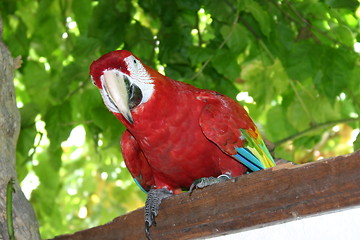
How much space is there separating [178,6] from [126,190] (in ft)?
6.02

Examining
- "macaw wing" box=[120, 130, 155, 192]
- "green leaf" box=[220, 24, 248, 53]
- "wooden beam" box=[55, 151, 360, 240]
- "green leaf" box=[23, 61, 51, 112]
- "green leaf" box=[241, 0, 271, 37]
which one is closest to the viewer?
"wooden beam" box=[55, 151, 360, 240]

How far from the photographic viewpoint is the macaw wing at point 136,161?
184cm

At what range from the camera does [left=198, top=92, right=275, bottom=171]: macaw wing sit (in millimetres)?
1642

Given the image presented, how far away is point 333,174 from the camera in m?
1.17

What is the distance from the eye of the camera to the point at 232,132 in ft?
5.43

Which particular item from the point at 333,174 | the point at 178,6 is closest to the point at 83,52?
the point at 178,6

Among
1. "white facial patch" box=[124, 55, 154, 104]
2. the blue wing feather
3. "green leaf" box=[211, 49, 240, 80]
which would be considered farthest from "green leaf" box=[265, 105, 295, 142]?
"white facial patch" box=[124, 55, 154, 104]

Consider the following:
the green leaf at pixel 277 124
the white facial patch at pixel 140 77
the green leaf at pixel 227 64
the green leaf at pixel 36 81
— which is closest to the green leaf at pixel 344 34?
the green leaf at pixel 227 64

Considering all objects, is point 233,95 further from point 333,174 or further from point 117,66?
point 333,174

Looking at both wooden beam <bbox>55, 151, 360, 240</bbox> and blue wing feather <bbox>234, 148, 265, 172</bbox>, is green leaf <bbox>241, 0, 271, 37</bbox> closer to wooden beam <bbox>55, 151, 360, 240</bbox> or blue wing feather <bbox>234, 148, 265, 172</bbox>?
blue wing feather <bbox>234, 148, 265, 172</bbox>

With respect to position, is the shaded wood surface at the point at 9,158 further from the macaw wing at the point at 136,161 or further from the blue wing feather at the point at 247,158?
the blue wing feather at the point at 247,158

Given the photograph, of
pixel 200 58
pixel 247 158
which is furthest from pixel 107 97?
pixel 200 58

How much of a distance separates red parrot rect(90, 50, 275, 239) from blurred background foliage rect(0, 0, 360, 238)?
1.62 ft

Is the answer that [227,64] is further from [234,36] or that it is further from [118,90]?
[118,90]
